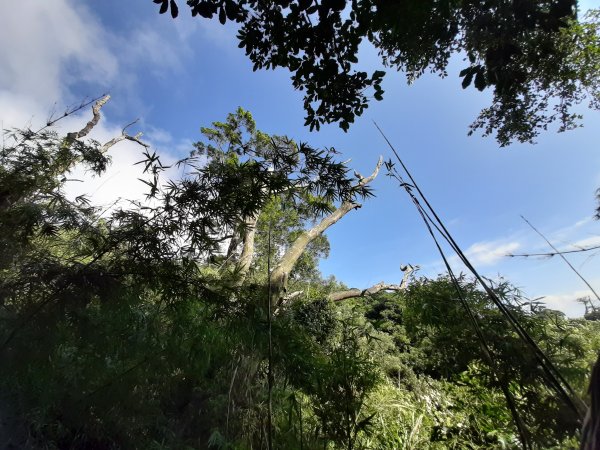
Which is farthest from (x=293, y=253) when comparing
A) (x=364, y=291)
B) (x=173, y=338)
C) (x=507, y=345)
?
(x=507, y=345)


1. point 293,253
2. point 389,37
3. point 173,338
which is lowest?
point 173,338

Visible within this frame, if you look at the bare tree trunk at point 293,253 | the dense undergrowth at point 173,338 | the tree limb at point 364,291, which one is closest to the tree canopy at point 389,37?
the dense undergrowth at point 173,338

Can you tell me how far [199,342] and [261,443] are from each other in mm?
857

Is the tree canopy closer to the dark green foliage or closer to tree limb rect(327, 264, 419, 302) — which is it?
the dark green foliage

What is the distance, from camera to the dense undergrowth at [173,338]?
173 centimetres

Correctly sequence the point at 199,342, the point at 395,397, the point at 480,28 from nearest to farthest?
the point at 480,28 < the point at 199,342 < the point at 395,397

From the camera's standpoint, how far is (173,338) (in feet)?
8.46


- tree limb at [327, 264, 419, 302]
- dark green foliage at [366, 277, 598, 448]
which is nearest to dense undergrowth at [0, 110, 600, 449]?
dark green foliage at [366, 277, 598, 448]

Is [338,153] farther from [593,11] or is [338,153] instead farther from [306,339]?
[593,11]

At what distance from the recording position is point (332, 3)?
1371 mm

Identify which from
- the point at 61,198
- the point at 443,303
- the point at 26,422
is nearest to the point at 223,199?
the point at 61,198

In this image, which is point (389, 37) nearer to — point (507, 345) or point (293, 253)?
point (507, 345)

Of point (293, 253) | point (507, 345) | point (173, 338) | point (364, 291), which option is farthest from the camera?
point (364, 291)

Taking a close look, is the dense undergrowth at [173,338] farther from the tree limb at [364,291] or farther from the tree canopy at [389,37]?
the tree limb at [364,291]
